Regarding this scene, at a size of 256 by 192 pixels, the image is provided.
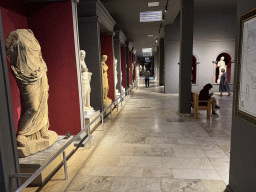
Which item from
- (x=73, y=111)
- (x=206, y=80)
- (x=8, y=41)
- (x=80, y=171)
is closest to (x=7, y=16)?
(x=8, y=41)

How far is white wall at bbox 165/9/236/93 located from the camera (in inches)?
492

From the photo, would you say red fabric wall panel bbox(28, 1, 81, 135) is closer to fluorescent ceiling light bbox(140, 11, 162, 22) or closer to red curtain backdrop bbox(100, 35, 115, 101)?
red curtain backdrop bbox(100, 35, 115, 101)

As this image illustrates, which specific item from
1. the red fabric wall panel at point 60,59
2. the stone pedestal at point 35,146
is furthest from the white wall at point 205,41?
the stone pedestal at point 35,146

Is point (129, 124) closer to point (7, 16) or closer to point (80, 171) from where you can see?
point (80, 171)

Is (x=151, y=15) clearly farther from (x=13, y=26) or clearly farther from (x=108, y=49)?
(x=13, y=26)

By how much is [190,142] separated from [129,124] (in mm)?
2297

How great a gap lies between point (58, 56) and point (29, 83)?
1301 millimetres

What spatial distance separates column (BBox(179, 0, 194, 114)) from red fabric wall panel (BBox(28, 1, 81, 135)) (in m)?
4.15

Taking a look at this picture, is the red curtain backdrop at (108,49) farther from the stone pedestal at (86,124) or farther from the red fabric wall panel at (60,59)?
the red fabric wall panel at (60,59)

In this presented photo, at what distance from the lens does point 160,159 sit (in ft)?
12.6

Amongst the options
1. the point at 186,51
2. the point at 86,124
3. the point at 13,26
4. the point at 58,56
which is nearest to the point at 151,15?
the point at 186,51

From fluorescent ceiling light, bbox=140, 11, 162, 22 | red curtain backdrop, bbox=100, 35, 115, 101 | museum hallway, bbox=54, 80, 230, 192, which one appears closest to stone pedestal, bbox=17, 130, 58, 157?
museum hallway, bbox=54, 80, 230, 192

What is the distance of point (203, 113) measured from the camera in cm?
757

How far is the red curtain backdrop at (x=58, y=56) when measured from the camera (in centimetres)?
419
